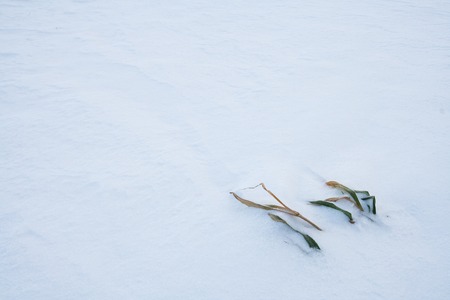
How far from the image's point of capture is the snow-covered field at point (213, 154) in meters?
0.66

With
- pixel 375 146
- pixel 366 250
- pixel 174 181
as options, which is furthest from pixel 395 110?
pixel 174 181

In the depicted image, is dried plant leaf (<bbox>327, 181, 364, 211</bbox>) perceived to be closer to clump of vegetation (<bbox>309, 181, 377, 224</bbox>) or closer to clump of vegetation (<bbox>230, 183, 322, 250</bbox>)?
clump of vegetation (<bbox>309, 181, 377, 224</bbox>)

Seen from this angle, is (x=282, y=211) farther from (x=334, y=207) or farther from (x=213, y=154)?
(x=213, y=154)

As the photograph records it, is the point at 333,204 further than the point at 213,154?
No

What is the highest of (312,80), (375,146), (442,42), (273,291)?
(442,42)

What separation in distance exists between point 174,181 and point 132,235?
0.20 metres

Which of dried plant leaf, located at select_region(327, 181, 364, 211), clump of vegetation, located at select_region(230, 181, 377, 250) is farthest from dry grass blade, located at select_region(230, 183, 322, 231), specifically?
dried plant leaf, located at select_region(327, 181, 364, 211)

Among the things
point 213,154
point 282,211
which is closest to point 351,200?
point 282,211

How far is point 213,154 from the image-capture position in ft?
3.13

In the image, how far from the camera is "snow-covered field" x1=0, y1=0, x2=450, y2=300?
66cm

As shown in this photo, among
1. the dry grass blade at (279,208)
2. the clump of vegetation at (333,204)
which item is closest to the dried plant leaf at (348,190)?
the clump of vegetation at (333,204)

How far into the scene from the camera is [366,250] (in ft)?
2.29

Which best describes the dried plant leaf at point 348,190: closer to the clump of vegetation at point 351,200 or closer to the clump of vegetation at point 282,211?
the clump of vegetation at point 351,200

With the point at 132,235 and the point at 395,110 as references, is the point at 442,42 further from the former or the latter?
the point at 132,235
